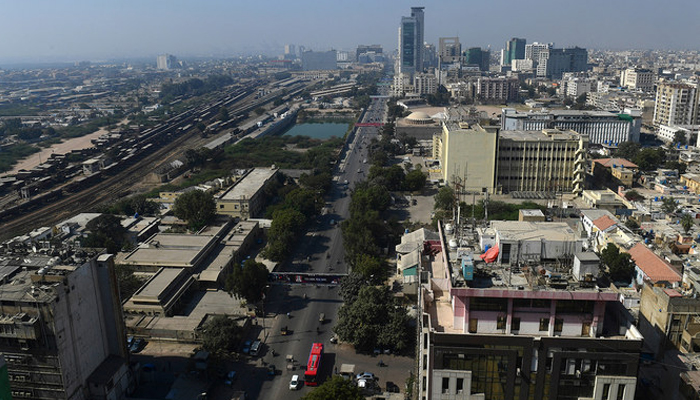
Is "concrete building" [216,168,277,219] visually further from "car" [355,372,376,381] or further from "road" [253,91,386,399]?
"car" [355,372,376,381]

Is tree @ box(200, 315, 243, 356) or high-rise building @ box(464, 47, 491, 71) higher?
high-rise building @ box(464, 47, 491, 71)

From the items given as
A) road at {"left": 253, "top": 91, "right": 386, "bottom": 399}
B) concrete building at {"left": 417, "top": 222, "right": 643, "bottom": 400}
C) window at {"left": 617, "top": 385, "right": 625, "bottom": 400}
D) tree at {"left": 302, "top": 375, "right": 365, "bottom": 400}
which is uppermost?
concrete building at {"left": 417, "top": 222, "right": 643, "bottom": 400}

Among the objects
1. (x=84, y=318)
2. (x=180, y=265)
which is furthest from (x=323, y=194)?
(x=84, y=318)

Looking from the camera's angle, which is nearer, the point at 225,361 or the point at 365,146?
the point at 225,361

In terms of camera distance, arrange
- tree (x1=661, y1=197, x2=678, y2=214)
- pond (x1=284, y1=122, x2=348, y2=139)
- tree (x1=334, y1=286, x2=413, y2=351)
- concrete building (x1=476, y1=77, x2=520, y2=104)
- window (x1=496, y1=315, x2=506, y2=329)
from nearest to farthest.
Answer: window (x1=496, y1=315, x2=506, y2=329) → tree (x1=334, y1=286, x2=413, y2=351) → tree (x1=661, y1=197, x2=678, y2=214) → pond (x1=284, y1=122, x2=348, y2=139) → concrete building (x1=476, y1=77, x2=520, y2=104)

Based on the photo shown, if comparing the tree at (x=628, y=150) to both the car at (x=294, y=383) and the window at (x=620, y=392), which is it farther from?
the window at (x=620, y=392)

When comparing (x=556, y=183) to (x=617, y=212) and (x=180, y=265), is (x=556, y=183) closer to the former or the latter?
(x=617, y=212)

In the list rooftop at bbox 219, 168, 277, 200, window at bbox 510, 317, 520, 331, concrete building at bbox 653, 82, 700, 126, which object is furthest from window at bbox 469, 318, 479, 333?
concrete building at bbox 653, 82, 700, 126
